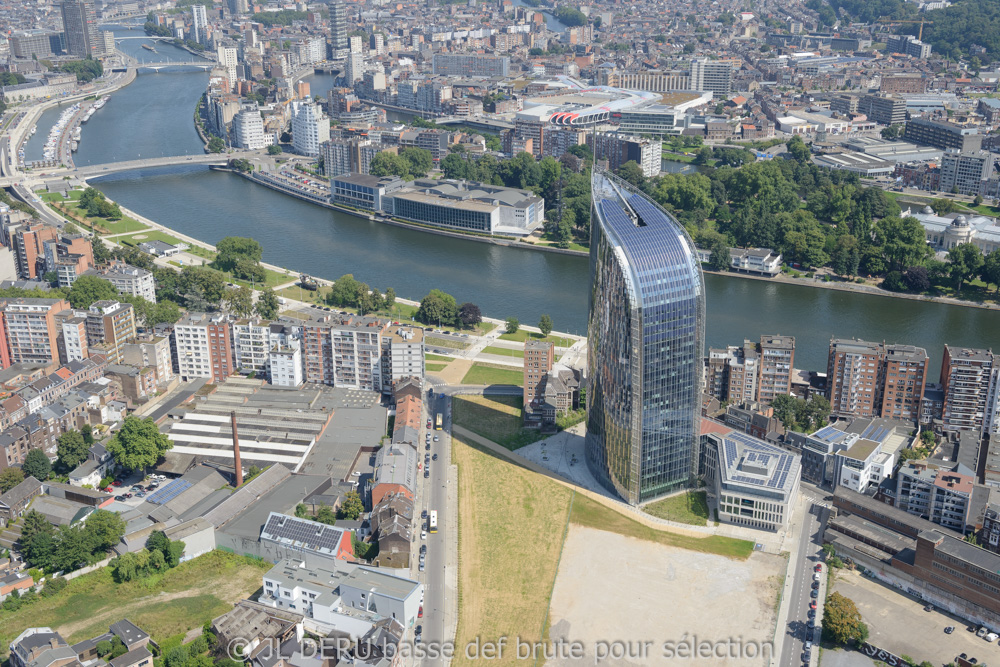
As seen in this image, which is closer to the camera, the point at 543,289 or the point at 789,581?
the point at 789,581

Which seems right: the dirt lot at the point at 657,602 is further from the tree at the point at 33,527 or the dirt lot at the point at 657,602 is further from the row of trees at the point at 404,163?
the row of trees at the point at 404,163

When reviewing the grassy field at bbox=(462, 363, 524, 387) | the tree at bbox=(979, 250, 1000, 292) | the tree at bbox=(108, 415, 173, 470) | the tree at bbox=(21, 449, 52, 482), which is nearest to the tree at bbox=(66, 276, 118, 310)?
the tree at bbox=(21, 449, 52, 482)

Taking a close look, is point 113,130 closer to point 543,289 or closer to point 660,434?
point 543,289

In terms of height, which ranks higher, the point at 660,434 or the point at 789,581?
the point at 660,434

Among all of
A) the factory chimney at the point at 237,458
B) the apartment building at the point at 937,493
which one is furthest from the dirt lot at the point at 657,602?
the factory chimney at the point at 237,458

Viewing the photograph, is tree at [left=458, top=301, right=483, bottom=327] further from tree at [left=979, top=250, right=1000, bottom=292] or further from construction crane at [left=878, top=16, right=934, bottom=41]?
construction crane at [left=878, top=16, right=934, bottom=41]

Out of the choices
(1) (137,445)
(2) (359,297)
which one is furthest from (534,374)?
(2) (359,297)

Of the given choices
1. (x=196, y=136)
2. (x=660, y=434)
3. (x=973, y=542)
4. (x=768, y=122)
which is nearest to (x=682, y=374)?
(x=660, y=434)
